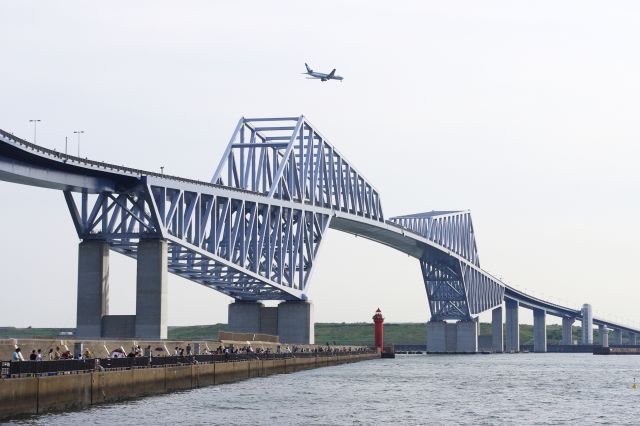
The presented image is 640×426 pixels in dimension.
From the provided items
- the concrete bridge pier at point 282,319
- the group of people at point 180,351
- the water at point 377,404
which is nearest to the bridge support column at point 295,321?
the concrete bridge pier at point 282,319

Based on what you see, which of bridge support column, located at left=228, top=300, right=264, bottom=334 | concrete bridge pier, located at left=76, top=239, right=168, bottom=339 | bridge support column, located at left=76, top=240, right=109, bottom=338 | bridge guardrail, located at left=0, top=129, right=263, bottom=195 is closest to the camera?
bridge guardrail, located at left=0, top=129, right=263, bottom=195

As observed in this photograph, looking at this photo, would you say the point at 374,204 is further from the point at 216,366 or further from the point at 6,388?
the point at 6,388

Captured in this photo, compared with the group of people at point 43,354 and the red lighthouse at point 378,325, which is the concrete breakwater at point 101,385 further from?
the red lighthouse at point 378,325

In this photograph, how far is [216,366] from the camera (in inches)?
3243

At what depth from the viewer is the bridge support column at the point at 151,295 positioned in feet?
306

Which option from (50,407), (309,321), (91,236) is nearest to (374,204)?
(309,321)

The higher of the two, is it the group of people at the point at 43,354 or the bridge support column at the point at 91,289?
the bridge support column at the point at 91,289

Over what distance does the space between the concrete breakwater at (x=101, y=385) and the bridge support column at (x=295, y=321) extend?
42.9m

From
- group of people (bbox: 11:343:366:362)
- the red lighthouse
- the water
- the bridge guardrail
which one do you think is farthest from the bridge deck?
the red lighthouse

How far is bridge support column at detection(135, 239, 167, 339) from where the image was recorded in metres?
93.2

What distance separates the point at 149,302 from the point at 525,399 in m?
32.4

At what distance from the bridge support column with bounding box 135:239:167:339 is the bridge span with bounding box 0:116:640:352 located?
8 centimetres

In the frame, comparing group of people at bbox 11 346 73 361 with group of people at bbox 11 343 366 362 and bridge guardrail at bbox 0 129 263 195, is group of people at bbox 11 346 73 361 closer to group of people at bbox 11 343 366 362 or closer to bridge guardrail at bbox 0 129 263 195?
group of people at bbox 11 343 366 362

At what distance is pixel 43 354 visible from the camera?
60.8 metres
